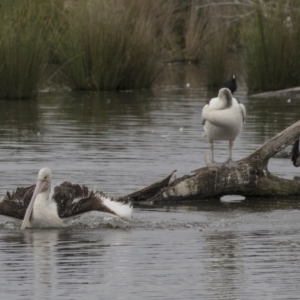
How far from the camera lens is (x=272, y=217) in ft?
34.6

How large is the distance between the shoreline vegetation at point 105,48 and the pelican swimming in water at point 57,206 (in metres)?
11.9

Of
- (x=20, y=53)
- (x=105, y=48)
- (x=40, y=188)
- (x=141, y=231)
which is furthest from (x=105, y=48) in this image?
(x=141, y=231)

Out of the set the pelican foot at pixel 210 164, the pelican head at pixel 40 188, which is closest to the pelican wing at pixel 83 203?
the pelican head at pixel 40 188

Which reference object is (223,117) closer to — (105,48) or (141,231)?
(141,231)

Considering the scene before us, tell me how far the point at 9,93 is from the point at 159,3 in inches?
365

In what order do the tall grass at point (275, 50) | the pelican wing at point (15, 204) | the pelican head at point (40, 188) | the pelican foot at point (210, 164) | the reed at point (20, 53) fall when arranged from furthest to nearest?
the tall grass at point (275, 50)
the reed at point (20, 53)
the pelican foot at point (210, 164)
the pelican wing at point (15, 204)
the pelican head at point (40, 188)

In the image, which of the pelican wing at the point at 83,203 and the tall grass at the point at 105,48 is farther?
the tall grass at the point at 105,48

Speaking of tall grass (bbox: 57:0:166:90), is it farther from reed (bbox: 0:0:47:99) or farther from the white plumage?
the white plumage

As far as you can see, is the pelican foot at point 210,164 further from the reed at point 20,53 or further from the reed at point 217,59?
the reed at point 217,59

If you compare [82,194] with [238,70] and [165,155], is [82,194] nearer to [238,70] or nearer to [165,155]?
[165,155]

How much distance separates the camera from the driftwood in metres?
11.3

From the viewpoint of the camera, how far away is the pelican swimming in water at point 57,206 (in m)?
9.81

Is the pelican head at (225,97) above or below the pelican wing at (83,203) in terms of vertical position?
above

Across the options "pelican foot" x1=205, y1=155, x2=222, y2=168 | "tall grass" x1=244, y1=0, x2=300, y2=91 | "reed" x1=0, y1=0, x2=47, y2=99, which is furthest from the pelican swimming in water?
"tall grass" x1=244, y1=0, x2=300, y2=91
